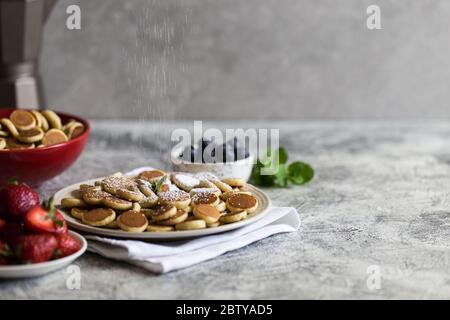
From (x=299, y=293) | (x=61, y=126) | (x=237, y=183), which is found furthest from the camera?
(x=61, y=126)

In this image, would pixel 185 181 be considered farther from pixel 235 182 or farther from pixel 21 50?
pixel 21 50

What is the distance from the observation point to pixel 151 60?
7.02 feet

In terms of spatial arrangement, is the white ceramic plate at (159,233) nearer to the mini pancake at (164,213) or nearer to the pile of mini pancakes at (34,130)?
the mini pancake at (164,213)

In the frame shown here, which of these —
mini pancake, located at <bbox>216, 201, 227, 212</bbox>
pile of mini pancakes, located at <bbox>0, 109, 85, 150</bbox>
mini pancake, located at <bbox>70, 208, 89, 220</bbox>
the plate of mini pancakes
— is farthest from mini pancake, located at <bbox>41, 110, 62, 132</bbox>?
mini pancake, located at <bbox>216, 201, 227, 212</bbox>

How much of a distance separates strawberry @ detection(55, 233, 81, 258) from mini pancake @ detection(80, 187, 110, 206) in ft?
0.37

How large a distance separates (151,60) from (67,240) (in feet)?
3.89

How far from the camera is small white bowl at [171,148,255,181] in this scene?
139cm

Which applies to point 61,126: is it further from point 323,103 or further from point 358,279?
point 323,103

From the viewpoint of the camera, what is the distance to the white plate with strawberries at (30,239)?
97 centimetres

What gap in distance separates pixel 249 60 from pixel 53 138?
925mm

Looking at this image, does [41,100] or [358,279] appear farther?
[41,100]

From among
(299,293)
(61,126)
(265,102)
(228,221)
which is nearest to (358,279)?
(299,293)

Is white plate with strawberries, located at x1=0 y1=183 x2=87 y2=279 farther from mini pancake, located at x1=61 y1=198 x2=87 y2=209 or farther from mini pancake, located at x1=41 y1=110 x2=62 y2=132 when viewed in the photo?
mini pancake, located at x1=41 y1=110 x2=62 y2=132

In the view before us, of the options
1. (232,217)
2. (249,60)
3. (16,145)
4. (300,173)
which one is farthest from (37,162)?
(249,60)
